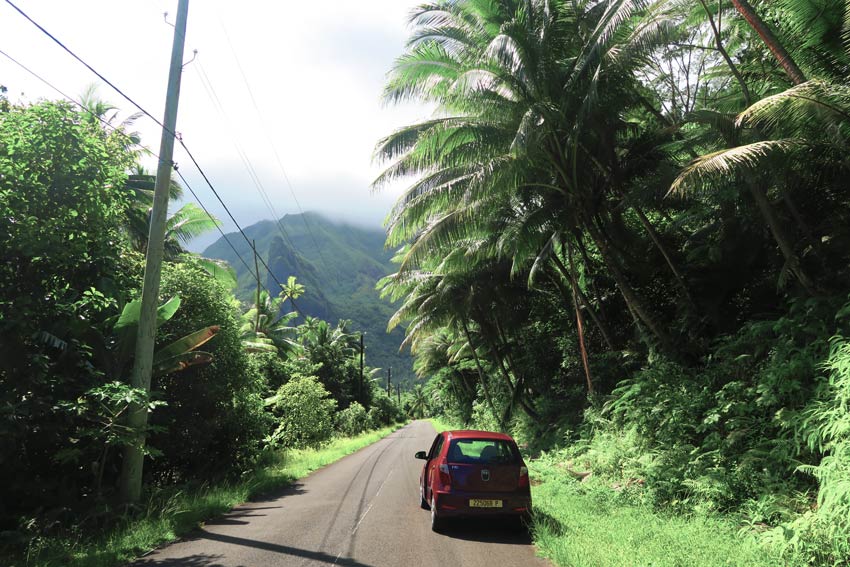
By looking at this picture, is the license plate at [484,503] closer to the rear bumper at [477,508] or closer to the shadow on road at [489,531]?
the rear bumper at [477,508]

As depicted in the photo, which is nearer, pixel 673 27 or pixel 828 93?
pixel 828 93

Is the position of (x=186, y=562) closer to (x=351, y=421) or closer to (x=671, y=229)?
(x=671, y=229)

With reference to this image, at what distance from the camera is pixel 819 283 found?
802 centimetres

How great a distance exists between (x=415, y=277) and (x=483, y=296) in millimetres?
3206

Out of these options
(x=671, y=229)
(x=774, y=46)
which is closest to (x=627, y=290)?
(x=671, y=229)

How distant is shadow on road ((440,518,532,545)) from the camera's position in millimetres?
6387

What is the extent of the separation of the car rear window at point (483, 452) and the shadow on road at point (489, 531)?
2.56 ft

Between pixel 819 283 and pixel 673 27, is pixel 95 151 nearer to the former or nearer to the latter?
pixel 673 27

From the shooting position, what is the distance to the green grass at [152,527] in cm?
520

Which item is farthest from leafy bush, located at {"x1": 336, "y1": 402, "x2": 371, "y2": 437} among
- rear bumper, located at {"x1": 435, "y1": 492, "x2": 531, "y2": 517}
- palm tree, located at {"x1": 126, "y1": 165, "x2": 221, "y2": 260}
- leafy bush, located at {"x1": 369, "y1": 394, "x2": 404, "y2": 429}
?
rear bumper, located at {"x1": 435, "y1": 492, "x2": 531, "y2": 517}

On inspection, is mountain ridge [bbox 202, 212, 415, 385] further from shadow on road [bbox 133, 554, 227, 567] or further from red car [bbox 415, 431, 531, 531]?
shadow on road [bbox 133, 554, 227, 567]

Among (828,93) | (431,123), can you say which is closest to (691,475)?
(828,93)

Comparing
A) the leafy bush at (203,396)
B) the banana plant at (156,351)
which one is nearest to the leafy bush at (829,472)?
the banana plant at (156,351)

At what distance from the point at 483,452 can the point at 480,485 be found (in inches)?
23.4
